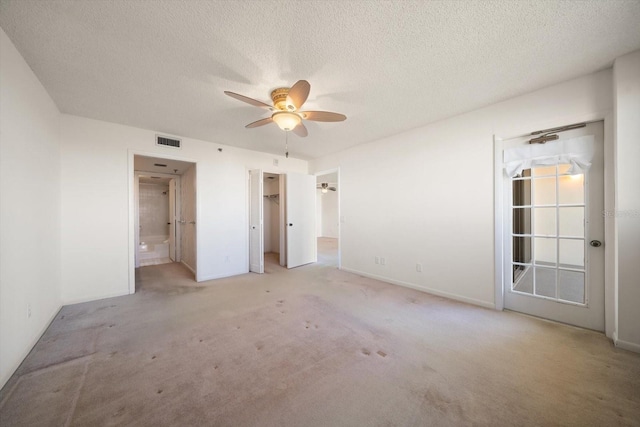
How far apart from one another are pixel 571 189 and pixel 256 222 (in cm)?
472

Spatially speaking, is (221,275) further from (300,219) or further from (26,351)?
(26,351)

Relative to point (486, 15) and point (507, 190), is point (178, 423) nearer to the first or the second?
point (486, 15)

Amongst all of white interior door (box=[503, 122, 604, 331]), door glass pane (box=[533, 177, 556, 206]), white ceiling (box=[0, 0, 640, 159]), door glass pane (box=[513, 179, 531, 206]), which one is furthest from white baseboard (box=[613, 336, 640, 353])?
white ceiling (box=[0, 0, 640, 159])

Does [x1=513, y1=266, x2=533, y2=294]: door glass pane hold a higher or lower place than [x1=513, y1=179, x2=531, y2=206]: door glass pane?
lower

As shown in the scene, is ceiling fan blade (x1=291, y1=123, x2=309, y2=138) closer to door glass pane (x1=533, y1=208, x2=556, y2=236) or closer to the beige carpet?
the beige carpet

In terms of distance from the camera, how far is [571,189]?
250cm

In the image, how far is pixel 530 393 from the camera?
60.0 inches

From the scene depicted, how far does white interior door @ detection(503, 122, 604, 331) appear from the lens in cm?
227

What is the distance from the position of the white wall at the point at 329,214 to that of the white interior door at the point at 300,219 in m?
5.14

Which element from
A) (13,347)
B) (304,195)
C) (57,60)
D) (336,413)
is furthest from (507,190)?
(13,347)

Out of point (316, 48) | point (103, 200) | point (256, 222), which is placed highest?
point (316, 48)

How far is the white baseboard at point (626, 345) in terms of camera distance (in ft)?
6.31

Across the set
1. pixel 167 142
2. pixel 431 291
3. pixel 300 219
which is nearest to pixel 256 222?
pixel 300 219

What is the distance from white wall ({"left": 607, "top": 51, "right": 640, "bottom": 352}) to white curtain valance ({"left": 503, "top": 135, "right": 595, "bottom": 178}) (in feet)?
1.09
